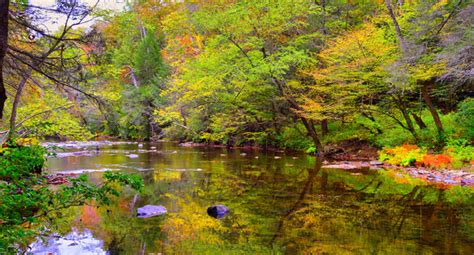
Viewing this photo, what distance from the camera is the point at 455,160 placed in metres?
12.9

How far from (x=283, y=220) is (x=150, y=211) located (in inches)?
110

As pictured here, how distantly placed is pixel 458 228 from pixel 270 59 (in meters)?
13.1

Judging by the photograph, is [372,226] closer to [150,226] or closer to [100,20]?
[150,226]

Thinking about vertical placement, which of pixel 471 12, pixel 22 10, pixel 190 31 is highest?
pixel 190 31

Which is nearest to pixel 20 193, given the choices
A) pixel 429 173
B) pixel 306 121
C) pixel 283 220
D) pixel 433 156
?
Answer: pixel 283 220

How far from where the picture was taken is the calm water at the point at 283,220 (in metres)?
5.76

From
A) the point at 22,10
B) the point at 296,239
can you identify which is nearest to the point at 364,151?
the point at 296,239

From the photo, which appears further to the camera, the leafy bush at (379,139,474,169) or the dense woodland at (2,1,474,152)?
the leafy bush at (379,139,474,169)

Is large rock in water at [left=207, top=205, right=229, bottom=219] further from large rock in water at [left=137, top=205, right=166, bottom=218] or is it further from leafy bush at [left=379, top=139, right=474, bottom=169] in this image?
leafy bush at [left=379, top=139, right=474, bottom=169]

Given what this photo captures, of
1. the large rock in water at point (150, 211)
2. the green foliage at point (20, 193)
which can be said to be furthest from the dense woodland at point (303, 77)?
the green foliage at point (20, 193)

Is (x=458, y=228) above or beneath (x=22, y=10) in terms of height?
beneath

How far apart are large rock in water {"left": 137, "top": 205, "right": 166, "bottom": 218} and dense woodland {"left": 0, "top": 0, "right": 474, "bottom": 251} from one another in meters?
2.27

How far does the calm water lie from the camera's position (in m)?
5.76

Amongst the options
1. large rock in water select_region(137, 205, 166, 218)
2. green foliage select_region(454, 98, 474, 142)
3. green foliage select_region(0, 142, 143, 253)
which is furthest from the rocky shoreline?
green foliage select_region(0, 142, 143, 253)
